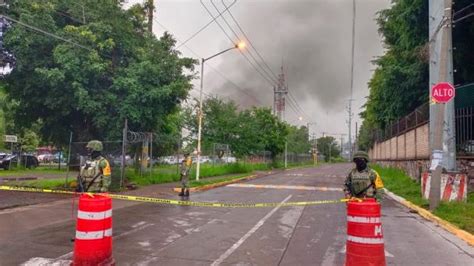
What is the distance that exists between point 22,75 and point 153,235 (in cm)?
1289

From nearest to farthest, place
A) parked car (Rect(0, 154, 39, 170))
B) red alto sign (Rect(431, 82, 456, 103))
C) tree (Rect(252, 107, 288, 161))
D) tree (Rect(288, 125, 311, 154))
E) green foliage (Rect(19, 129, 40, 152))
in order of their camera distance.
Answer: red alto sign (Rect(431, 82, 456, 103))
parked car (Rect(0, 154, 39, 170))
green foliage (Rect(19, 129, 40, 152))
tree (Rect(252, 107, 288, 161))
tree (Rect(288, 125, 311, 154))

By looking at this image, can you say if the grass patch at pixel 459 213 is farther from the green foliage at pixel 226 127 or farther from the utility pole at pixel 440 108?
the green foliage at pixel 226 127

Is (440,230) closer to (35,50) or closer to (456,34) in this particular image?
(456,34)

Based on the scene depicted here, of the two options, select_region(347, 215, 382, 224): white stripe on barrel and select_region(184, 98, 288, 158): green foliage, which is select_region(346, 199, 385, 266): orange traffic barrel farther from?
select_region(184, 98, 288, 158): green foliage

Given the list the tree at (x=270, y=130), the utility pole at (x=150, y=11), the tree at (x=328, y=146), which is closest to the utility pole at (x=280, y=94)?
the tree at (x=270, y=130)

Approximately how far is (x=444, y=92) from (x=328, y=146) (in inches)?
5817

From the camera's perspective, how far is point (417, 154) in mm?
22906

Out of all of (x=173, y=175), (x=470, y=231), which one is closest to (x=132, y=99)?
(x=173, y=175)

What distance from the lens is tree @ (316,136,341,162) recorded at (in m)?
158

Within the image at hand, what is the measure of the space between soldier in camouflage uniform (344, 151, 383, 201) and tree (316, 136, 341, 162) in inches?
5791

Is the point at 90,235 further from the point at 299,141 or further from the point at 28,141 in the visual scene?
the point at 299,141

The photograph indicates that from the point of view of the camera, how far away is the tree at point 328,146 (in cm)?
15762

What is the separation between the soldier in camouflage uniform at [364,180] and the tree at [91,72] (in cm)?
1309

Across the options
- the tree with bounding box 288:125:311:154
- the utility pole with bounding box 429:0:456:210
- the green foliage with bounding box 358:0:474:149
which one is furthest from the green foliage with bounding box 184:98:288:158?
the tree with bounding box 288:125:311:154
